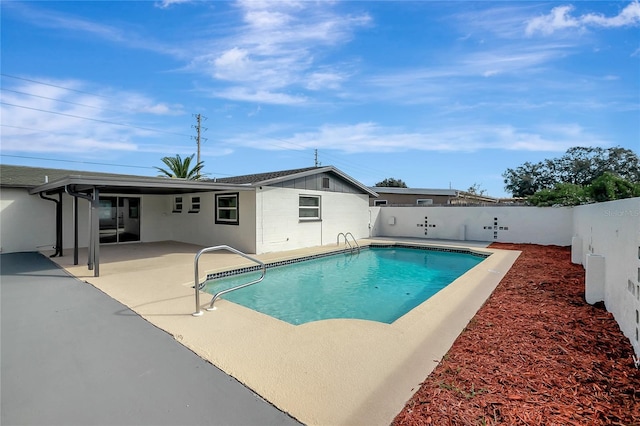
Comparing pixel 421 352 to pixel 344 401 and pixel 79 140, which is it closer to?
pixel 344 401

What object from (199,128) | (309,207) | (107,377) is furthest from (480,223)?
(199,128)

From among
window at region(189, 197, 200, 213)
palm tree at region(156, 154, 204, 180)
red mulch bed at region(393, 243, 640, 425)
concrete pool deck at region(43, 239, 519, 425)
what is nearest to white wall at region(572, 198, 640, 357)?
red mulch bed at region(393, 243, 640, 425)

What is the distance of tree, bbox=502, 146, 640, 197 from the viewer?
25.7 m

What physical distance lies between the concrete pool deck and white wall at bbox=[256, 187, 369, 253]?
4.68m

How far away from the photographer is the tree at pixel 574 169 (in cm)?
2573

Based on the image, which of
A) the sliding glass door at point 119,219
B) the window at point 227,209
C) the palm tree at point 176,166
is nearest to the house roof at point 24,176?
the sliding glass door at point 119,219

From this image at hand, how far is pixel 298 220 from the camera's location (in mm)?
12070

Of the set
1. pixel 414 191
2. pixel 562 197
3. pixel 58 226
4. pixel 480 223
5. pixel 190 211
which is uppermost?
pixel 414 191

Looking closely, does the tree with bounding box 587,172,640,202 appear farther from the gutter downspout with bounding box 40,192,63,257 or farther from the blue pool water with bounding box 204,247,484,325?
the gutter downspout with bounding box 40,192,63,257

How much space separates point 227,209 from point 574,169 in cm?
3244

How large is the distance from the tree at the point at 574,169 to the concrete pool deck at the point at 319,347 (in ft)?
86.7

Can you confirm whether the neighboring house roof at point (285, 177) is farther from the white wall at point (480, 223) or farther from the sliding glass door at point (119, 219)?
the sliding glass door at point (119, 219)

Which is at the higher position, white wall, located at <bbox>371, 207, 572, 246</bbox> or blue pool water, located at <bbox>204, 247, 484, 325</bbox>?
white wall, located at <bbox>371, 207, 572, 246</bbox>

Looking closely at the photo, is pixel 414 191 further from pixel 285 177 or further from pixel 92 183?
pixel 92 183
